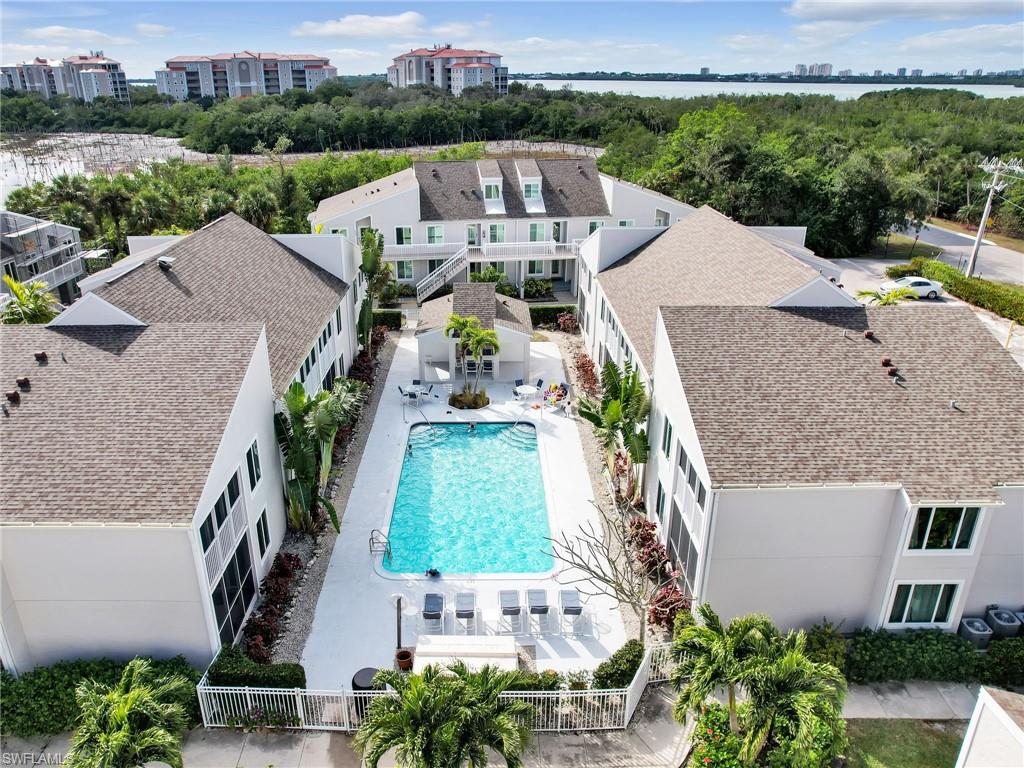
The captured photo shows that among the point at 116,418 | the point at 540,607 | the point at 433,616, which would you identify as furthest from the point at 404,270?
the point at 540,607

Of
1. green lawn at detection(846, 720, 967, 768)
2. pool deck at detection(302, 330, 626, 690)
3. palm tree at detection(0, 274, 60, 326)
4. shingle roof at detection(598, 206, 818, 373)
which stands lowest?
pool deck at detection(302, 330, 626, 690)

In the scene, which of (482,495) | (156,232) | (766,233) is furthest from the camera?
(156,232)

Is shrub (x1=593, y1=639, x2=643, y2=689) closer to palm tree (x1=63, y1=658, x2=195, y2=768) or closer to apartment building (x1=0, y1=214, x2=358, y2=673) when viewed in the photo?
palm tree (x1=63, y1=658, x2=195, y2=768)


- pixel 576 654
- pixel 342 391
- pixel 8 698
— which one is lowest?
pixel 576 654

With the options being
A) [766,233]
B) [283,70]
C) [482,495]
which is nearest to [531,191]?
[766,233]

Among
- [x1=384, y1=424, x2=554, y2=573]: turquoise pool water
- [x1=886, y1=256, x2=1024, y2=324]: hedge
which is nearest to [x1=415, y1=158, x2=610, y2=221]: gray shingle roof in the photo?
[x1=384, y1=424, x2=554, y2=573]: turquoise pool water

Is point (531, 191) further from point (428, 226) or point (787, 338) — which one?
point (787, 338)
